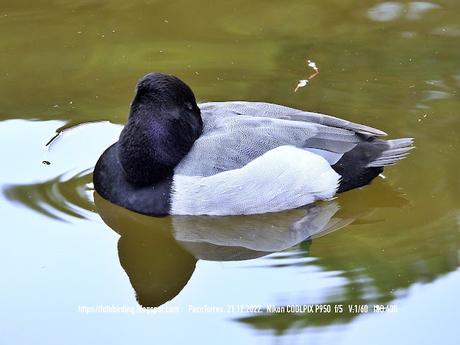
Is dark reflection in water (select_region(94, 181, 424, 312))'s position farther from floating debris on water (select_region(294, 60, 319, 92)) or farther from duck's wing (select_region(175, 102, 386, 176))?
floating debris on water (select_region(294, 60, 319, 92))

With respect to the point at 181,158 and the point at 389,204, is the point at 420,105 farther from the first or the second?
the point at 181,158

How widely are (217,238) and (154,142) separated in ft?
2.47

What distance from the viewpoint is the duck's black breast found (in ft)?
19.7

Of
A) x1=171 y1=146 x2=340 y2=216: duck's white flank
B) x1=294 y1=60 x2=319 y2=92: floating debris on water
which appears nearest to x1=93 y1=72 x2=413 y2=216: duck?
x1=171 y1=146 x2=340 y2=216: duck's white flank

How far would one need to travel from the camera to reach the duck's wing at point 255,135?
5.97 meters

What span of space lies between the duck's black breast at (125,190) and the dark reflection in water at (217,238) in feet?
0.31

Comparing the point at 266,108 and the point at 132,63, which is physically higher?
the point at 266,108

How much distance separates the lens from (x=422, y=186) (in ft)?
21.0

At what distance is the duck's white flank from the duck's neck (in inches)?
6.7

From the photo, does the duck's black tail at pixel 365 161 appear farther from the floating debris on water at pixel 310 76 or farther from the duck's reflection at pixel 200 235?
the floating debris on water at pixel 310 76

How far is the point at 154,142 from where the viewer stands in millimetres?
6062

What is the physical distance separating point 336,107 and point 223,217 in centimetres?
175

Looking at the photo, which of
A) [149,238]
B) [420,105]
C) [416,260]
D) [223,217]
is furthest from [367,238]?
[420,105]

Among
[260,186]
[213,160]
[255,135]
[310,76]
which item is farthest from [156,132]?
[310,76]
